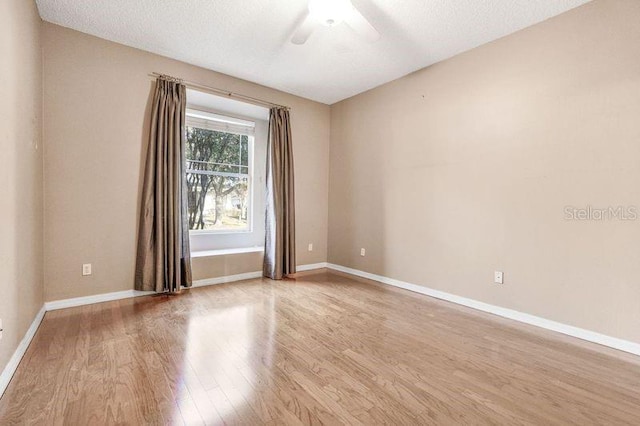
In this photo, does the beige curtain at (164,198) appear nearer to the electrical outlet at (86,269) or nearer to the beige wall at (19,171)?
the electrical outlet at (86,269)

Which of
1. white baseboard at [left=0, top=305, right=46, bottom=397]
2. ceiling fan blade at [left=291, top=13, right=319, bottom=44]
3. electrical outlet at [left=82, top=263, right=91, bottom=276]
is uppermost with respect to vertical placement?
ceiling fan blade at [left=291, top=13, right=319, bottom=44]

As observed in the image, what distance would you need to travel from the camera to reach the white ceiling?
2.47 meters

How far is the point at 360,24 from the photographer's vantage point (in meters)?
2.33

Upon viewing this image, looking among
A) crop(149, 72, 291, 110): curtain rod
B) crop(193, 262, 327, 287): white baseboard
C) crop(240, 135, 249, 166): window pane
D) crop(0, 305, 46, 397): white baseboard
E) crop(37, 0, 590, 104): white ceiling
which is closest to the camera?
crop(0, 305, 46, 397): white baseboard

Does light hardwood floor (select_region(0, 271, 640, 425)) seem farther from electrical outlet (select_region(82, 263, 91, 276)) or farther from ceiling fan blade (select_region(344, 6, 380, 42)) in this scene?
ceiling fan blade (select_region(344, 6, 380, 42))

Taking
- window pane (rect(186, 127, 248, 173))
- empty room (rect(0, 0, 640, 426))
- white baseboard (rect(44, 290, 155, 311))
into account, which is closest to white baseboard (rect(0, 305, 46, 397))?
empty room (rect(0, 0, 640, 426))

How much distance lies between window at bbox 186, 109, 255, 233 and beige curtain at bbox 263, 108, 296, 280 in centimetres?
49

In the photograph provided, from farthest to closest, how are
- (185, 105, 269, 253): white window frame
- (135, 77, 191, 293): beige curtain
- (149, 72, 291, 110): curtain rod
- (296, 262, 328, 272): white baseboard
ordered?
(296, 262, 328, 272): white baseboard
(185, 105, 269, 253): white window frame
(149, 72, 291, 110): curtain rod
(135, 77, 191, 293): beige curtain

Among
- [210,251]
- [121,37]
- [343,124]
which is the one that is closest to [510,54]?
[343,124]

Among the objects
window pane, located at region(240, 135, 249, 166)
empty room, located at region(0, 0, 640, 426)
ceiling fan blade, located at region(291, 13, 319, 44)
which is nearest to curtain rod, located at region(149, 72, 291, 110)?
empty room, located at region(0, 0, 640, 426)

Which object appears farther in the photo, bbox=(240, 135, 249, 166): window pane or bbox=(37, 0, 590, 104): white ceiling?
bbox=(240, 135, 249, 166): window pane

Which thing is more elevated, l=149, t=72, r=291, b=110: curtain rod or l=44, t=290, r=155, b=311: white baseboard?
l=149, t=72, r=291, b=110: curtain rod

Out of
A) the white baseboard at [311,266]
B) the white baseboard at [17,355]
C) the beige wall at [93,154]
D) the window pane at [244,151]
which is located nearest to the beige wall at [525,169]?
the white baseboard at [311,266]

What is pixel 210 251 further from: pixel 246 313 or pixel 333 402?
pixel 333 402
